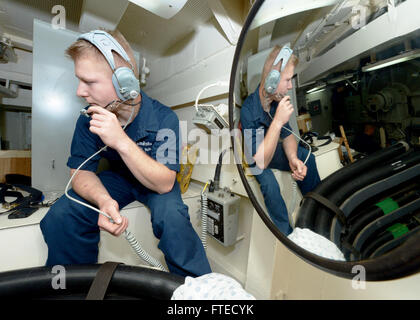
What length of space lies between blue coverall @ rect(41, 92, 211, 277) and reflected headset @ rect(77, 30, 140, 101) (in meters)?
0.12

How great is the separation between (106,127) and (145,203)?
0.37m

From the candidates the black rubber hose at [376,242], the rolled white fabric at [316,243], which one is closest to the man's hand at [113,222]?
the rolled white fabric at [316,243]

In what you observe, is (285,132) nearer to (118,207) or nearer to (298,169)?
(298,169)

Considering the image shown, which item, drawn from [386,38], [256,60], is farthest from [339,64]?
[256,60]

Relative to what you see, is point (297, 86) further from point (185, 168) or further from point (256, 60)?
point (185, 168)

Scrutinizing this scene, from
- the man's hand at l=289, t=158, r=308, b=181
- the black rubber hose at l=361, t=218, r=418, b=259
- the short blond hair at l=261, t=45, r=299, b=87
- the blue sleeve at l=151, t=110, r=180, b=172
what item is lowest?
the black rubber hose at l=361, t=218, r=418, b=259

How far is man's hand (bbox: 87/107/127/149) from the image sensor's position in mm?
501

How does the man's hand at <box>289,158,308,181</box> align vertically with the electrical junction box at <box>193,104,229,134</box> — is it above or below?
below

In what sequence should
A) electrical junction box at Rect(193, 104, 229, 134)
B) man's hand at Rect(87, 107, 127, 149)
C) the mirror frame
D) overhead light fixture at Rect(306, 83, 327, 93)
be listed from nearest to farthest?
the mirror frame, overhead light fixture at Rect(306, 83, 327, 93), man's hand at Rect(87, 107, 127, 149), electrical junction box at Rect(193, 104, 229, 134)

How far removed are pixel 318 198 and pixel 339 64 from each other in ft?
0.95

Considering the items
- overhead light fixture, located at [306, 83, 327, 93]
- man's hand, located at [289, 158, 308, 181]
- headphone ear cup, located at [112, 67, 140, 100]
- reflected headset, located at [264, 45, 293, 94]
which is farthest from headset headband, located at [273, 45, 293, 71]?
headphone ear cup, located at [112, 67, 140, 100]

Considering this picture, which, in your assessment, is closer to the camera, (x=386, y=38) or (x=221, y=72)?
(x=386, y=38)

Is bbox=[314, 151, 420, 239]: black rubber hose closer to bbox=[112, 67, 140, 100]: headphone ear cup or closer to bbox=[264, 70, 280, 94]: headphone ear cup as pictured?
bbox=[264, 70, 280, 94]: headphone ear cup
